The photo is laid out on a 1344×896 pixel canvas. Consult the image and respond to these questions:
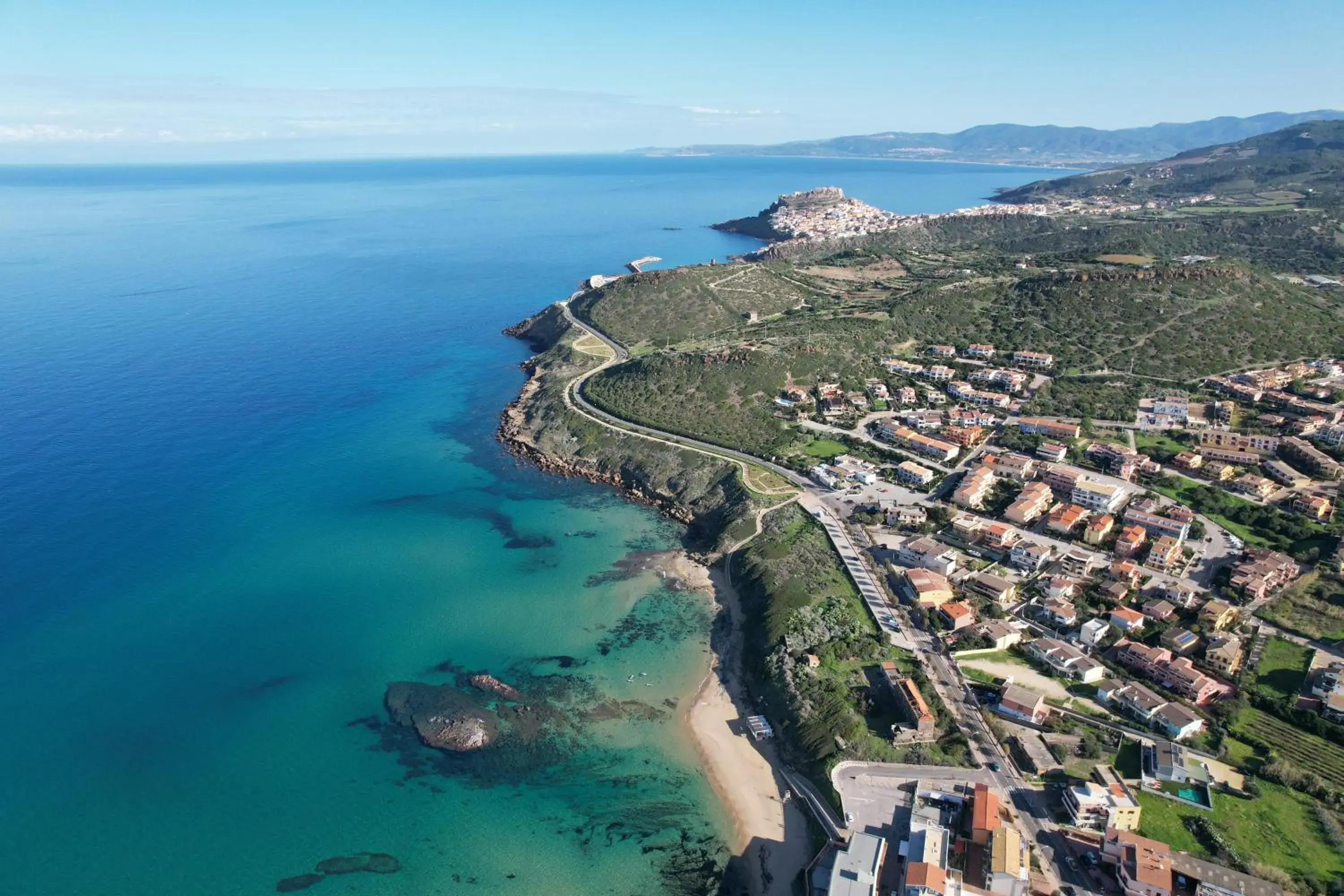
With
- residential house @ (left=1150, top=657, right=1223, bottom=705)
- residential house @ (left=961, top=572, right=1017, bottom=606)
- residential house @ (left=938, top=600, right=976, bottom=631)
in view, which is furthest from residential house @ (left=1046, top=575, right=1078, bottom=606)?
residential house @ (left=1150, top=657, right=1223, bottom=705)

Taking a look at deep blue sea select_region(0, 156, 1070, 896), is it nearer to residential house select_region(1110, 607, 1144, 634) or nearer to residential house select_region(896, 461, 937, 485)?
residential house select_region(896, 461, 937, 485)

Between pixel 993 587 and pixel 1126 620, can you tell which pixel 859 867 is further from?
pixel 1126 620

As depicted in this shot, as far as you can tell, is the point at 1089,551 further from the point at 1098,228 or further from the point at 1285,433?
the point at 1098,228

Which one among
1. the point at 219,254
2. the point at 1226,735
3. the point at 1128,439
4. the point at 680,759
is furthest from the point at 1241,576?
the point at 219,254

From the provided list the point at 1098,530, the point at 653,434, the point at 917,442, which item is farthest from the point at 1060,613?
the point at 653,434

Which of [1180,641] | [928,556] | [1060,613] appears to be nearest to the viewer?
[1180,641]

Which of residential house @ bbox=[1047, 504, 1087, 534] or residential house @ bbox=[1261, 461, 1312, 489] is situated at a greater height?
residential house @ bbox=[1261, 461, 1312, 489]

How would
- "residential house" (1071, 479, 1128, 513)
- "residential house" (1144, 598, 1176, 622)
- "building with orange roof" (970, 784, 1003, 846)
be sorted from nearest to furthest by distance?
"building with orange roof" (970, 784, 1003, 846) < "residential house" (1144, 598, 1176, 622) < "residential house" (1071, 479, 1128, 513)
